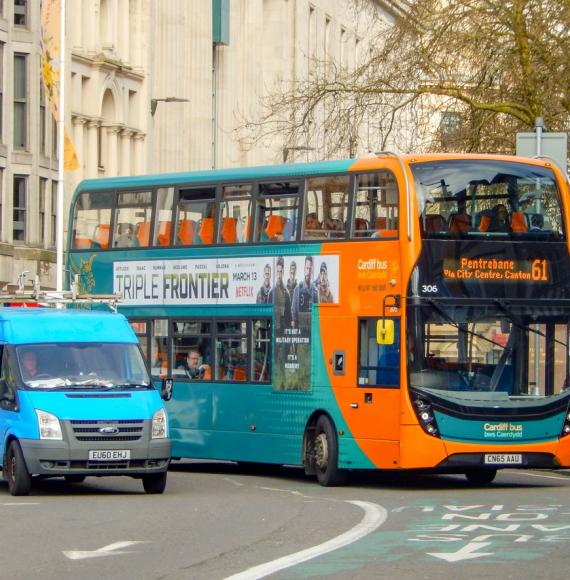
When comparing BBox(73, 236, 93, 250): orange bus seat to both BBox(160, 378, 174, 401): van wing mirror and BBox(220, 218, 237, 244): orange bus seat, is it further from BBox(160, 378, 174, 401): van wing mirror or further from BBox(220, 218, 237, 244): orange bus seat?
BBox(160, 378, 174, 401): van wing mirror

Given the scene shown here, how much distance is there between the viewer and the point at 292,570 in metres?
12.4

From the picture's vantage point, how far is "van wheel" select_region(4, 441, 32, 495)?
1995cm

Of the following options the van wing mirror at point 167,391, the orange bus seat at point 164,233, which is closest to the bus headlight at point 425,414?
the van wing mirror at point 167,391

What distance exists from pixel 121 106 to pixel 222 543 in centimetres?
4747

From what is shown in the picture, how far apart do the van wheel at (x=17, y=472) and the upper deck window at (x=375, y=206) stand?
5.09 metres

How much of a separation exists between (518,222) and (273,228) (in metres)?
3.46

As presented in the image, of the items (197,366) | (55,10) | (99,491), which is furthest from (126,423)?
(55,10)

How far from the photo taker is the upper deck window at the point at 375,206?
21.7 meters

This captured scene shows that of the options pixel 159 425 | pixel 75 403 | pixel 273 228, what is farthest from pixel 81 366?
pixel 273 228

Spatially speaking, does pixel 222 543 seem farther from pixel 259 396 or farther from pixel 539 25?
pixel 539 25

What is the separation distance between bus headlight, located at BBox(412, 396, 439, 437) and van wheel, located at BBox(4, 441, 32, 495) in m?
4.63

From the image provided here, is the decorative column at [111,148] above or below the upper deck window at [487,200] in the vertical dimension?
above

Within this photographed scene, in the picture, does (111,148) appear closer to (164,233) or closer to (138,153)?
(138,153)

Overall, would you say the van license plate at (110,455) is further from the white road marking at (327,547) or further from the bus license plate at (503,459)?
the bus license plate at (503,459)
